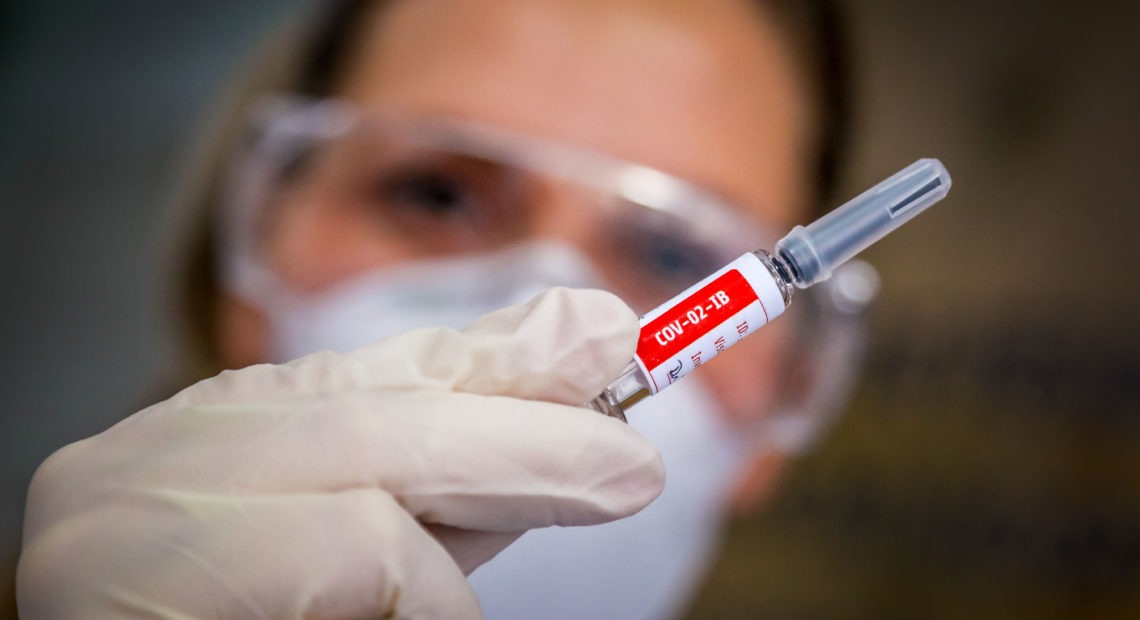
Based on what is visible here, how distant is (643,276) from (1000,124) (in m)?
0.64

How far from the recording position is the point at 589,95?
0.84 metres

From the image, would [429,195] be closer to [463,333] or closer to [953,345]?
[463,333]

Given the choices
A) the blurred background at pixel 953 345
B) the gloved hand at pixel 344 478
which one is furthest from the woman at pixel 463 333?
the blurred background at pixel 953 345

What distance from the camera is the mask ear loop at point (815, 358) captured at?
0.92 metres

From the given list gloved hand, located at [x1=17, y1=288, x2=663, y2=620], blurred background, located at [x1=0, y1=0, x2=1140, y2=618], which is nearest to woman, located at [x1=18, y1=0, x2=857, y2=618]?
Result: gloved hand, located at [x1=17, y1=288, x2=663, y2=620]

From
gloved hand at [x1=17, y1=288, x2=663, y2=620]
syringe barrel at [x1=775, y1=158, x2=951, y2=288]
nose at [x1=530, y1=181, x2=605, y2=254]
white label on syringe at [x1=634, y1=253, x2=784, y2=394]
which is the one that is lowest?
gloved hand at [x1=17, y1=288, x2=663, y2=620]

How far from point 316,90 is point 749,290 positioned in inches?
29.1

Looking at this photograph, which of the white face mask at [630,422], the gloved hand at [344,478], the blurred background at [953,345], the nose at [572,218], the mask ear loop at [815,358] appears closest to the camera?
the gloved hand at [344,478]

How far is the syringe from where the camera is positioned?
49cm

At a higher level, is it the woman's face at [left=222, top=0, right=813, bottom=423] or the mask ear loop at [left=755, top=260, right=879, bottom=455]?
the woman's face at [left=222, top=0, right=813, bottom=423]

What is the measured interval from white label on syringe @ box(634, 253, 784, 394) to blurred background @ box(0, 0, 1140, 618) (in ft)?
2.01

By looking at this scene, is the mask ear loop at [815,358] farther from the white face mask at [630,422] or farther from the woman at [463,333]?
the white face mask at [630,422]

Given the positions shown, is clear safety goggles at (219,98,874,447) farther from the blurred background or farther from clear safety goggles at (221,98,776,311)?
the blurred background

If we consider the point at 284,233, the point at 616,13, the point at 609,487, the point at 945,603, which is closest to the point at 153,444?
the point at 609,487
